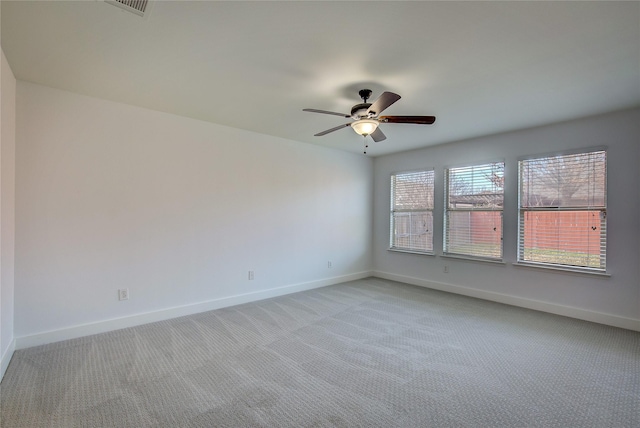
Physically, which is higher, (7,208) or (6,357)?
(7,208)

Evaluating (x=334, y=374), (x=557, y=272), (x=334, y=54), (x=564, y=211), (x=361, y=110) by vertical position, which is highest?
(x=334, y=54)

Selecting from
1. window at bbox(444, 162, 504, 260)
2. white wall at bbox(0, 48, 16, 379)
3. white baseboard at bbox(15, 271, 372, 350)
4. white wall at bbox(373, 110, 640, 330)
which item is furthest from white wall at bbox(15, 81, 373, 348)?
window at bbox(444, 162, 504, 260)

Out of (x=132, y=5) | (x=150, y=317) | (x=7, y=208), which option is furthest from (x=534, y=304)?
(x=7, y=208)

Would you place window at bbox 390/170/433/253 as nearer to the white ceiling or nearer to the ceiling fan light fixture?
the white ceiling

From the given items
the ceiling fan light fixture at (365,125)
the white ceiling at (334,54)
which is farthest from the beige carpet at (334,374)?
the white ceiling at (334,54)

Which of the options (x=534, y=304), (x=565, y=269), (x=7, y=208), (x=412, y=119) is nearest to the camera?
(x=7, y=208)

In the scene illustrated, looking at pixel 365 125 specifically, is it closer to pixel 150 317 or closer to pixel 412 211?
pixel 412 211

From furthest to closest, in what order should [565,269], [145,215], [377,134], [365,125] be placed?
1. [565,269]
2. [145,215]
3. [377,134]
4. [365,125]

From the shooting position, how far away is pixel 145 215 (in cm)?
339

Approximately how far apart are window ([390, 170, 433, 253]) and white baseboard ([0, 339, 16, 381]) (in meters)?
5.18

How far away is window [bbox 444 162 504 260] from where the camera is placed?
4.36 m

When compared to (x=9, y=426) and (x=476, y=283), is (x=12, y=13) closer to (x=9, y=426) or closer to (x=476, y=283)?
(x=9, y=426)

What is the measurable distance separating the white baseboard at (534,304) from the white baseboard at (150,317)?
5.90 feet

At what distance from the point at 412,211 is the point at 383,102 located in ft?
10.9
